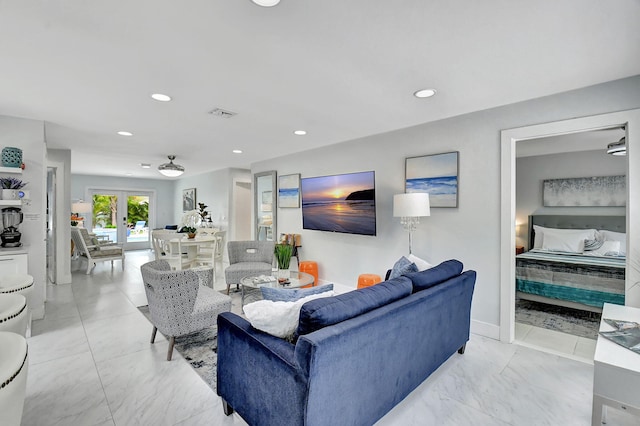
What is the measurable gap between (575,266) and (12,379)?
5016 millimetres

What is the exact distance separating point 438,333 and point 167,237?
4340 millimetres

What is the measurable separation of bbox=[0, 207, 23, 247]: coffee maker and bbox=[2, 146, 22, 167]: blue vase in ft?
1.64

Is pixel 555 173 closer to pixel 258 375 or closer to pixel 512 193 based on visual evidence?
pixel 512 193

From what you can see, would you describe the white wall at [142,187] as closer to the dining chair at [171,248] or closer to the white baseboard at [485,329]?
the dining chair at [171,248]

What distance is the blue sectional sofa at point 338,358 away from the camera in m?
1.41

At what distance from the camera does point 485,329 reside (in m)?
3.21

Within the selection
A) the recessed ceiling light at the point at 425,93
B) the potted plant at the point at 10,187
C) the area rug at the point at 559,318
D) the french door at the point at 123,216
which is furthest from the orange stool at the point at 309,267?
the french door at the point at 123,216

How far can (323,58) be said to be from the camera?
2088mm

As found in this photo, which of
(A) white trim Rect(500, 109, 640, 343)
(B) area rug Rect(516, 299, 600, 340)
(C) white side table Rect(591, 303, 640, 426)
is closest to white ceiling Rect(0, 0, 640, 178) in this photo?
(A) white trim Rect(500, 109, 640, 343)

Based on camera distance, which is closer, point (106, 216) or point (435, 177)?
point (435, 177)

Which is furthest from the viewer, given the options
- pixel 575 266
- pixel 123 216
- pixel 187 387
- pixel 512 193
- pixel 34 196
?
pixel 123 216

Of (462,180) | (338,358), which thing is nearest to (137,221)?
(462,180)

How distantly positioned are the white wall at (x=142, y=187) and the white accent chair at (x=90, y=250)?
341cm

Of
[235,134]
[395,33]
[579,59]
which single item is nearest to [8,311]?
[395,33]
